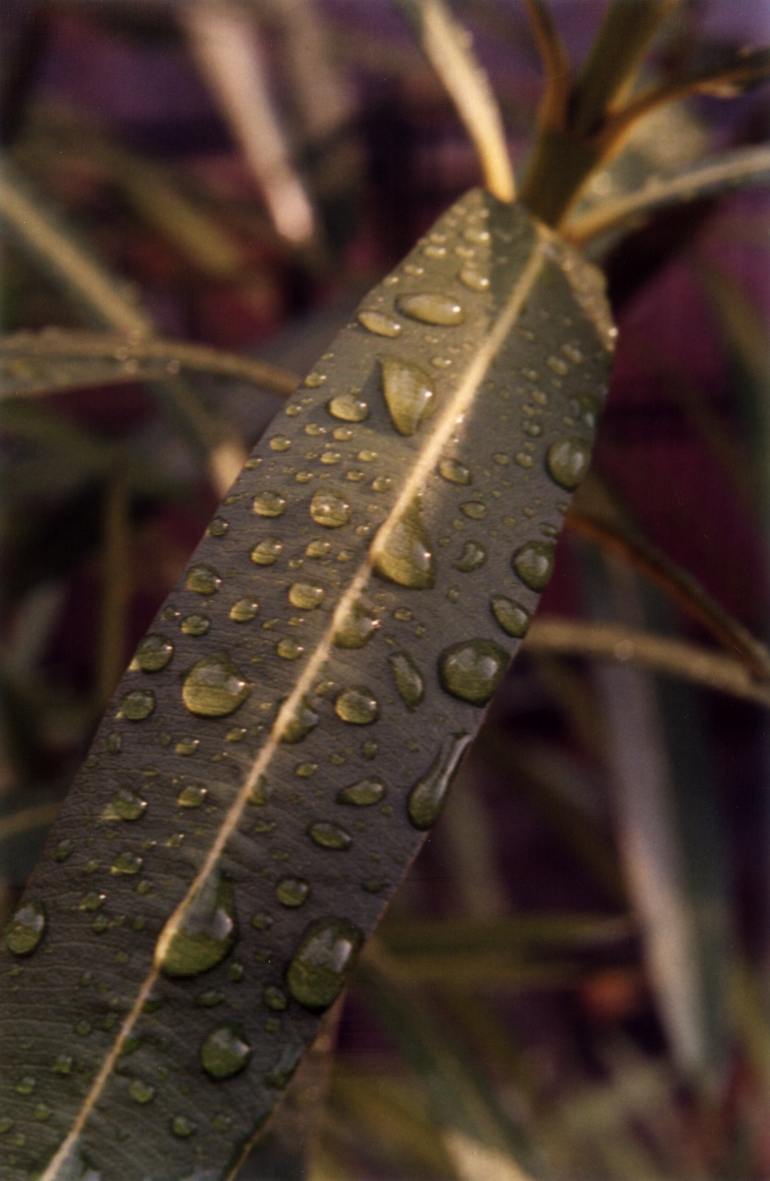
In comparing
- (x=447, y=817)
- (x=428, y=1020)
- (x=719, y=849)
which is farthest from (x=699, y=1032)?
(x=447, y=817)

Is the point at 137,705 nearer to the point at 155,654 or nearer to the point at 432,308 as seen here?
the point at 155,654

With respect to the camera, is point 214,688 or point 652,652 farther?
point 652,652

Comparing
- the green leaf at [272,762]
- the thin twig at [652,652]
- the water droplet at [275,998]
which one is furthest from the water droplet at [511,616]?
the thin twig at [652,652]

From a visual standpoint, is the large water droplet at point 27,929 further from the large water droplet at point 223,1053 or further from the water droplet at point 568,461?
the water droplet at point 568,461

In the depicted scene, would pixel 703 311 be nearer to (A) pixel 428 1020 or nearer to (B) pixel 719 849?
(B) pixel 719 849

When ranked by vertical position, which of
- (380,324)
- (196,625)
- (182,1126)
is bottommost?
(182,1126)

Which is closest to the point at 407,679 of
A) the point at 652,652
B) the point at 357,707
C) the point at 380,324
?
the point at 357,707
